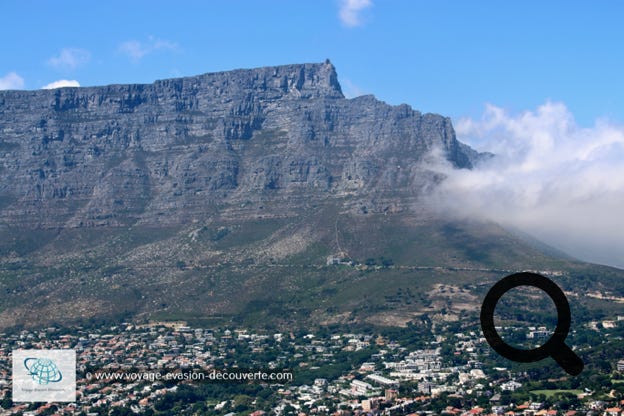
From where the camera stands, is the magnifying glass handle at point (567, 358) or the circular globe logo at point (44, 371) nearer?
the magnifying glass handle at point (567, 358)

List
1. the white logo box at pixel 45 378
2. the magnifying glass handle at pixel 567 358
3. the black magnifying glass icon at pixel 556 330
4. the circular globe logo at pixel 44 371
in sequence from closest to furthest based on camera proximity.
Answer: the magnifying glass handle at pixel 567 358, the black magnifying glass icon at pixel 556 330, the circular globe logo at pixel 44 371, the white logo box at pixel 45 378

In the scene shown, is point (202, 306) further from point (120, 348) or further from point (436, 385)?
point (436, 385)

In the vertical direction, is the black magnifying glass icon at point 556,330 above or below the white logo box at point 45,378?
above

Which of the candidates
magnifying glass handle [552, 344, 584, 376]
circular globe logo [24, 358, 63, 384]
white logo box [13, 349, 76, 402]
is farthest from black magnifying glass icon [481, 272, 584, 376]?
circular globe logo [24, 358, 63, 384]

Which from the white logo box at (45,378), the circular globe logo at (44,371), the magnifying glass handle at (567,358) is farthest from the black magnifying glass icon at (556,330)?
the circular globe logo at (44,371)

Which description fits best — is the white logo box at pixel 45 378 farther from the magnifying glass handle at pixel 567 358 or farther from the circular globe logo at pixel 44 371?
the magnifying glass handle at pixel 567 358

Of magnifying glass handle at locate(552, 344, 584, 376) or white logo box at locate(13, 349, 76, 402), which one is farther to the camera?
white logo box at locate(13, 349, 76, 402)

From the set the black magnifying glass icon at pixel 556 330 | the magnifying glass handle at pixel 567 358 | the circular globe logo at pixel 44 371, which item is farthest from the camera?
the circular globe logo at pixel 44 371

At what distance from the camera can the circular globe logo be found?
97.1 meters

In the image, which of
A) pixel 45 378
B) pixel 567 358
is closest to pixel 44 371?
pixel 45 378

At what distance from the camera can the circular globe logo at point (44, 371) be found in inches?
3821

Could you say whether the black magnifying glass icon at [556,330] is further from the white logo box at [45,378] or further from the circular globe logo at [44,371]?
the circular globe logo at [44,371]

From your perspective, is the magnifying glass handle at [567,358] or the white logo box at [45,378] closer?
the magnifying glass handle at [567,358]

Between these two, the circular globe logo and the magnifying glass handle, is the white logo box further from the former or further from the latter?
the magnifying glass handle
